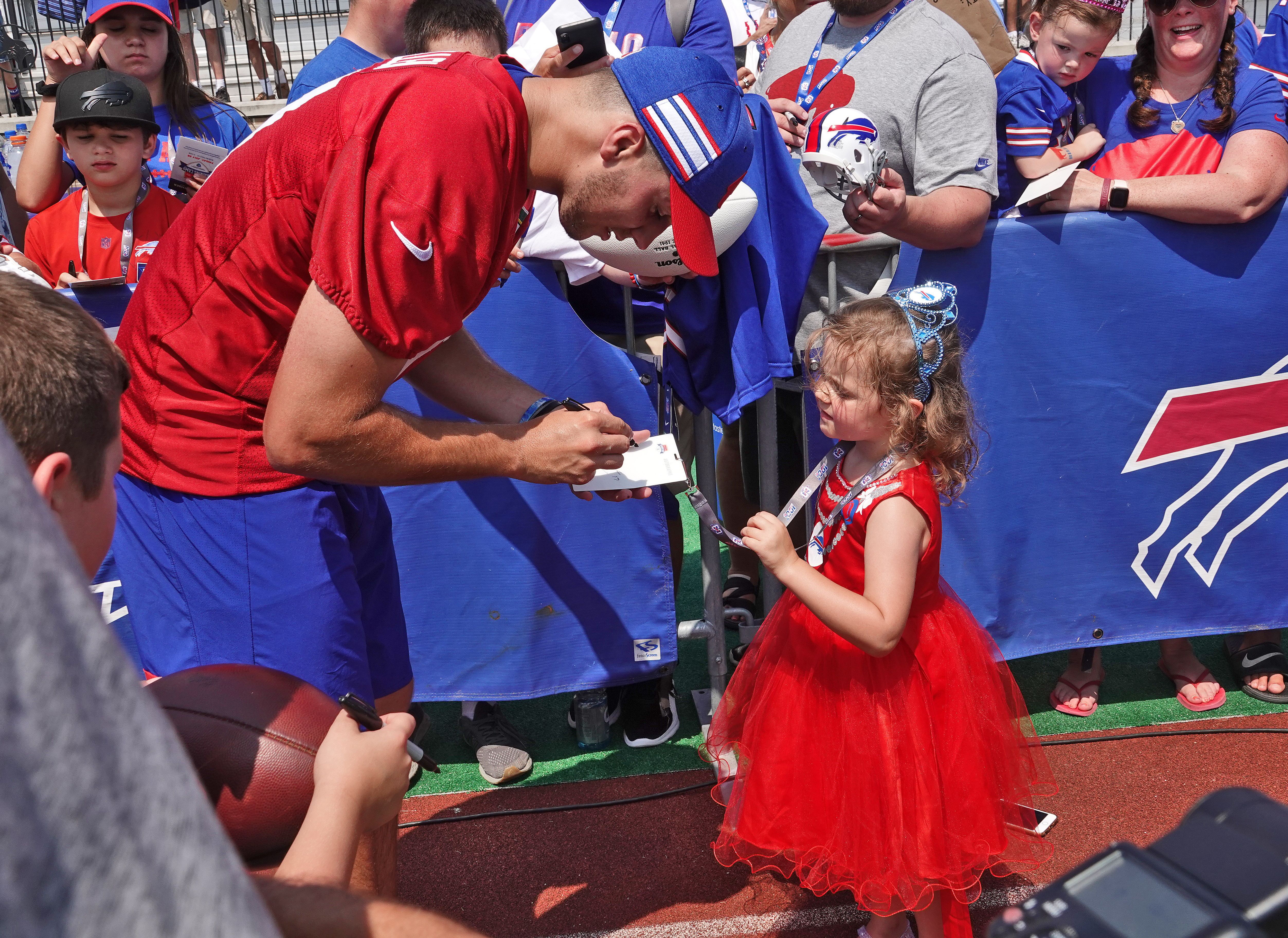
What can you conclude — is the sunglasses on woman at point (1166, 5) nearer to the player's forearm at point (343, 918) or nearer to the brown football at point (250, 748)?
the brown football at point (250, 748)

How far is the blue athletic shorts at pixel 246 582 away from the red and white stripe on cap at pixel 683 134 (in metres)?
1.04

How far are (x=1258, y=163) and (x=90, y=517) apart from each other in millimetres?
3765

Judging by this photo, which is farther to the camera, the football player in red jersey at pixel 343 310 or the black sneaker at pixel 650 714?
the black sneaker at pixel 650 714

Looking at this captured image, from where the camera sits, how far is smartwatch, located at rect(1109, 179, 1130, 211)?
3.55 m

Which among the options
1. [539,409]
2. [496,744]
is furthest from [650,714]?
[539,409]

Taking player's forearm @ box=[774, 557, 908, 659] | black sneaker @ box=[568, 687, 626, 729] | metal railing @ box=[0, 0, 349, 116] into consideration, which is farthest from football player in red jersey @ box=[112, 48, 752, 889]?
metal railing @ box=[0, 0, 349, 116]

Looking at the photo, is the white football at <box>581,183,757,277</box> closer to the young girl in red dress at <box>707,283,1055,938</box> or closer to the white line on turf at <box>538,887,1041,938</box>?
the young girl in red dress at <box>707,283,1055,938</box>

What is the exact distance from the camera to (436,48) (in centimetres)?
364

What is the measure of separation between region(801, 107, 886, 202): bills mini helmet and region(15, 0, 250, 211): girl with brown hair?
9.34ft

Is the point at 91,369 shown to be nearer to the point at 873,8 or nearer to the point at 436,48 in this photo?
the point at 436,48

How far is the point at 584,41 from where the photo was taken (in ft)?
7.79

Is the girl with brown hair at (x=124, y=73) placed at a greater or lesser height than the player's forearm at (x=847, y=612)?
greater

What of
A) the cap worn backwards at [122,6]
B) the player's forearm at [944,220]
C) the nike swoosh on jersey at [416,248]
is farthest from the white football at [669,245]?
the cap worn backwards at [122,6]

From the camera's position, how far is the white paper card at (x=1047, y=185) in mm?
3438
